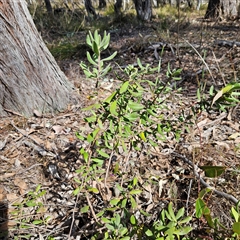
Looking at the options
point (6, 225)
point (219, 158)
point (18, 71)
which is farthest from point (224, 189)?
point (18, 71)

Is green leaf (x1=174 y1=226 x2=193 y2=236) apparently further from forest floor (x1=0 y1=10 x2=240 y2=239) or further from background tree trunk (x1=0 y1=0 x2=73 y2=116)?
background tree trunk (x1=0 y1=0 x2=73 y2=116)

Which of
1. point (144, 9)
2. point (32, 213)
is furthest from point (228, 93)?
point (144, 9)

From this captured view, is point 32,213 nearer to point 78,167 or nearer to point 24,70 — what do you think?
point 78,167

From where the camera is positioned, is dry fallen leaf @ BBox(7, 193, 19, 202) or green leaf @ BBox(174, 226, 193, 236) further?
dry fallen leaf @ BBox(7, 193, 19, 202)

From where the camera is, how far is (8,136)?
70.4 inches

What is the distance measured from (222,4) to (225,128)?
4.82 m

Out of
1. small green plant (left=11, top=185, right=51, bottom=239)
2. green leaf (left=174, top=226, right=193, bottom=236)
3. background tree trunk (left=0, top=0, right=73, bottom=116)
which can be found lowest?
small green plant (left=11, top=185, right=51, bottom=239)

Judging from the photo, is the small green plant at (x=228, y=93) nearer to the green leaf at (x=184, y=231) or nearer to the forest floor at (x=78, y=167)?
the forest floor at (x=78, y=167)

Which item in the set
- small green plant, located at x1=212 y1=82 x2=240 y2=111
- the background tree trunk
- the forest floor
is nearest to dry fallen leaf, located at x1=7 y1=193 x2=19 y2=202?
the forest floor

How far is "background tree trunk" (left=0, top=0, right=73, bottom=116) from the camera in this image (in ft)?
5.45

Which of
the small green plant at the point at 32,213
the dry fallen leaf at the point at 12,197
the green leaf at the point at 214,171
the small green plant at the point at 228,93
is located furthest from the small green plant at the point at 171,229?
the dry fallen leaf at the point at 12,197

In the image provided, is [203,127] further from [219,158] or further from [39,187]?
[39,187]

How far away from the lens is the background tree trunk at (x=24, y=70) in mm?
1660

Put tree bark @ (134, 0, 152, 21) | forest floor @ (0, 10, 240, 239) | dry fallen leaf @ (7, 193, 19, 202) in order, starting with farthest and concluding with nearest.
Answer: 1. tree bark @ (134, 0, 152, 21)
2. dry fallen leaf @ (7, 193, 19, 202)
3. forest floor @ (0, 10, 240, 239)
